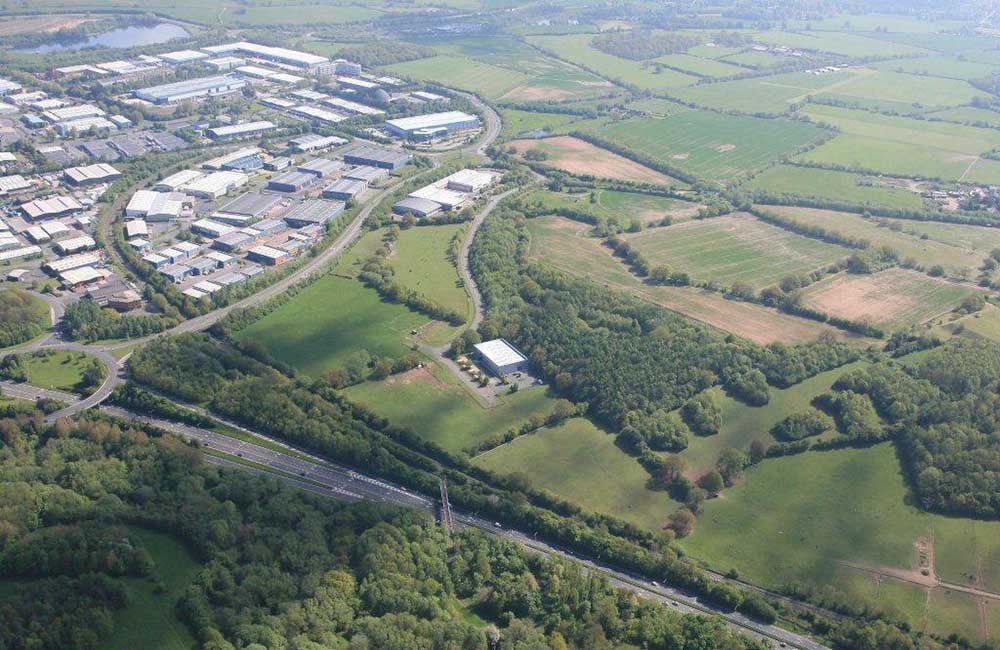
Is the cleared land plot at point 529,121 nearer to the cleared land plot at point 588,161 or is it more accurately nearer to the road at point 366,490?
the cleared land plot at point 588,161

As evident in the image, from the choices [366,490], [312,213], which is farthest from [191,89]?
[366,490]

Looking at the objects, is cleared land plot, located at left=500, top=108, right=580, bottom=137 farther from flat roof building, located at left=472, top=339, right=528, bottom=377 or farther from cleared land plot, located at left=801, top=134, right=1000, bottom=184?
flat roof building, located at left=472, top=339, right=528, bottom=377

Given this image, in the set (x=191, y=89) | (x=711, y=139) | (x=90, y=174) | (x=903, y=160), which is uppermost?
(x=191, y=89)

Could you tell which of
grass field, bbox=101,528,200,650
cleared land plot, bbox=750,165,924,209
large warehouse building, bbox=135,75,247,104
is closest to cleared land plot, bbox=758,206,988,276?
cleared land plot, bbox=750,165,924,209

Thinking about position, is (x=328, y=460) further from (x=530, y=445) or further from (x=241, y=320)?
(x=241, y=320)

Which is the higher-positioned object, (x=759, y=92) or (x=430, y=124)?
(x=759, y=92)

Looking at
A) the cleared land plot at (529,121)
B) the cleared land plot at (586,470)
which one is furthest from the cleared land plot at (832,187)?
the cleared land plot at (586,470)

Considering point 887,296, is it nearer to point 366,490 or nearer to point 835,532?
point 835,532
